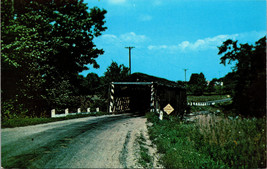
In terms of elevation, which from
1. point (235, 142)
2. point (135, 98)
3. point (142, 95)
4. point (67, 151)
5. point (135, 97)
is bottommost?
point (67, 151)

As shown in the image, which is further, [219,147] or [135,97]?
[135,97]

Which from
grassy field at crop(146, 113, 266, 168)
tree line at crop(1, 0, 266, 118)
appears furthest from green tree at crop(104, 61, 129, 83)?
grassy field at crop(146, 113, 266, 168)

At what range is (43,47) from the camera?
718 inches

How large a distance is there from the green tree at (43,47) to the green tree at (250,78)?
11944 millimetres

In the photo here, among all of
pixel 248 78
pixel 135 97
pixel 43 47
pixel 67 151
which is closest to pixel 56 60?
pixel 43 47

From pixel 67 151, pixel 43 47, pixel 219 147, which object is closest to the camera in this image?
pixel 67 151

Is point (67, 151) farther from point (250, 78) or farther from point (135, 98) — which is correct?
point (135, 98)

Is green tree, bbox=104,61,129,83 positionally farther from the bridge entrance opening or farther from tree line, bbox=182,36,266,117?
tree line, bbox=182,36,266,117

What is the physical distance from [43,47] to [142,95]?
1563cm

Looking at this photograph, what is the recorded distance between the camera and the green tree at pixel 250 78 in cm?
1098

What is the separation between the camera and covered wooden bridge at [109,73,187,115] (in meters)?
24.7

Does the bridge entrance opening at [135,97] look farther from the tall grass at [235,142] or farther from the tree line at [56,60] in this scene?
the tall grass at [235,142]

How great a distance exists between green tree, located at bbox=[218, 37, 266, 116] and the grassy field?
804 mm

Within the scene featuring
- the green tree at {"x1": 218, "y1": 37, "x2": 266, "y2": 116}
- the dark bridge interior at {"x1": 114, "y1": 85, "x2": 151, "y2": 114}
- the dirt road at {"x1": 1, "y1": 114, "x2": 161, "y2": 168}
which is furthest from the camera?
the dark bridge interior at {"x1": 114, "y1": 85, "x2": 151, "y2": 114}
